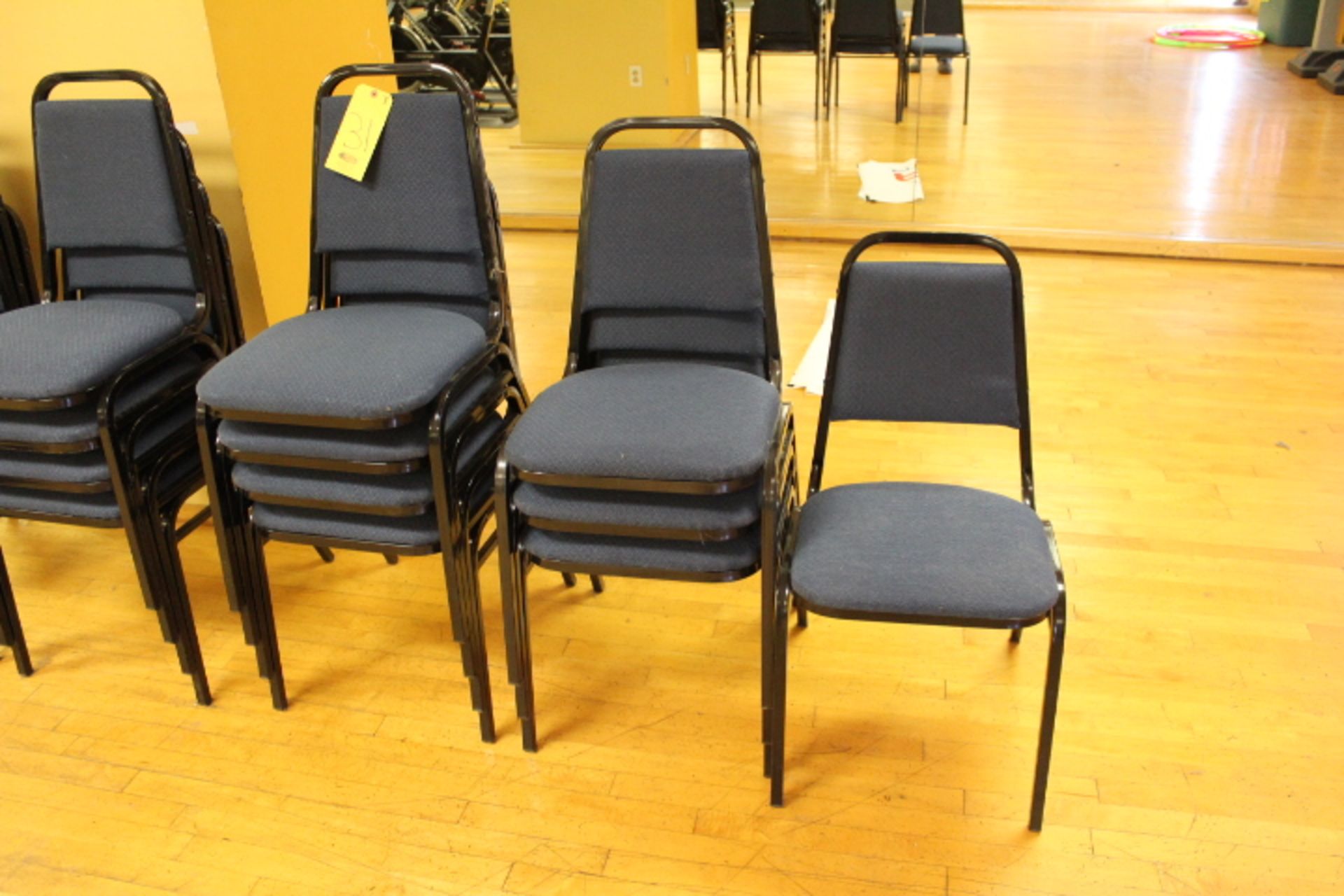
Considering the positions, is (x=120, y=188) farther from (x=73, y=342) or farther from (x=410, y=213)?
(x=410, y=213)

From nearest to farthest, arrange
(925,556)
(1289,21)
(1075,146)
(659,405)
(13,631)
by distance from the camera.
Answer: (925,556)
(659,405)
(13,631)
(1289,21)
(1075,146)

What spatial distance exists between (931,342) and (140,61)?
176 centimetres

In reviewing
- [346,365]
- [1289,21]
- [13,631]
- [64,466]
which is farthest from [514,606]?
[1289,21]

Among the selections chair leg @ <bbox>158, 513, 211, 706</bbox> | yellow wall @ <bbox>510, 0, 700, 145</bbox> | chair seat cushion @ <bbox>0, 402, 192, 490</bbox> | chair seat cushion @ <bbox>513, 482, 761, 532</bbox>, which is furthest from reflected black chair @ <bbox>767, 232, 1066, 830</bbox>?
yellow wall @ <bbox>510, 0, 700, 145</bbox>

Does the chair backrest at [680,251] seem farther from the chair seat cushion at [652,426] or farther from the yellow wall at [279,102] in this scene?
the yellow wall at [279,102]

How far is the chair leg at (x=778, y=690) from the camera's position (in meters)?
1.61

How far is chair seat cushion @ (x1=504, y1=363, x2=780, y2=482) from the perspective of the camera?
5.22 feet

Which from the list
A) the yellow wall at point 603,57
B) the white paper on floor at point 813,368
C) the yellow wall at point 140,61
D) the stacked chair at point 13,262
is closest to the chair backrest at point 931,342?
the white paper on floor at point 813,368

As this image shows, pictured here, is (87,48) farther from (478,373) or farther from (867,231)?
(867,231)

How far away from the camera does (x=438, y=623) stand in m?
2.26

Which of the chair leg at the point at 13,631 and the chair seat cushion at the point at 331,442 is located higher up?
the chair seat cushion at the point at 331,442

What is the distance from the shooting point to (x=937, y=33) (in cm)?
379

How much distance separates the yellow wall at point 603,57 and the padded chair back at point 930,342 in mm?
2159

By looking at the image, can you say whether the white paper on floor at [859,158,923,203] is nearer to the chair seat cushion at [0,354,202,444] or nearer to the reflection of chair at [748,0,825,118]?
the reflection of chair at [748,0,825,118]
